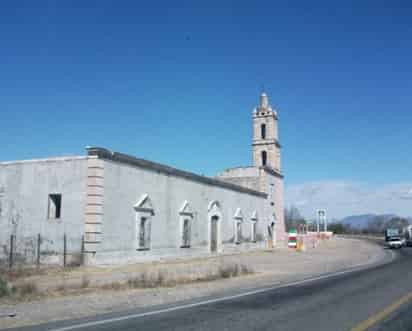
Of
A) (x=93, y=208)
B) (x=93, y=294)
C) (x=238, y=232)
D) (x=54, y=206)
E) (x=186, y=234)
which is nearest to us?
(x=93, y=294)

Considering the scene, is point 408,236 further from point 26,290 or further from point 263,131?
point 26,290

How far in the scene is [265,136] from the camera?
1812 inches

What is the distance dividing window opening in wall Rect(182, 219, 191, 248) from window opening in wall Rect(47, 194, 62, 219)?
8743 mm

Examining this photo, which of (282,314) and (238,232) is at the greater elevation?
(238,232)

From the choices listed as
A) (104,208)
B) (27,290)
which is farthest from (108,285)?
(104,208)

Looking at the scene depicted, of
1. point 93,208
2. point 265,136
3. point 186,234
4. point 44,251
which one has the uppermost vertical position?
point 265,136

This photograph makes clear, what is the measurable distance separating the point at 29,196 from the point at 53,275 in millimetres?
6318

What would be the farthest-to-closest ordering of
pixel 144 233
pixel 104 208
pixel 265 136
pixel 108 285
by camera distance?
pixel 265 136
pixel 144 233
pixel 104 208
pixel 108 285

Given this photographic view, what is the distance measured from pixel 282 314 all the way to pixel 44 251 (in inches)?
561

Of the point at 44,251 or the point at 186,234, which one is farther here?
the point at 186,234

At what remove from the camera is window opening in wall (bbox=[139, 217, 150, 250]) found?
22875mm

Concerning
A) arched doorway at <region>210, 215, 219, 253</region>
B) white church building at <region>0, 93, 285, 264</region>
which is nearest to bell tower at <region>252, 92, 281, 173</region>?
arched doorway at <region>210, 215, 219, 253</region>

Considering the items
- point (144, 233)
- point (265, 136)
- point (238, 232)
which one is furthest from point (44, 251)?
point (265, 136)

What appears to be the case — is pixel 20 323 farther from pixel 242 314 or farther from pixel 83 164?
pixel 83 164
